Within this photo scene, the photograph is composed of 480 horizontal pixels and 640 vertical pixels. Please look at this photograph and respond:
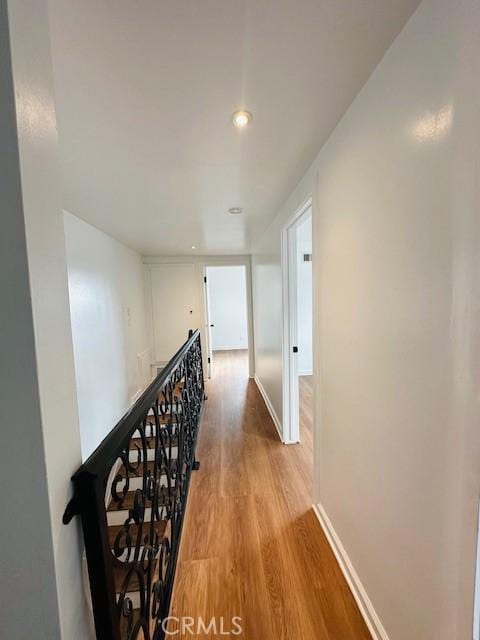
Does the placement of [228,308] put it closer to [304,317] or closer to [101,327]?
[304,317]

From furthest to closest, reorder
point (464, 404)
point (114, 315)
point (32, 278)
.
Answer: point (114, 315) → point (464, 404) → point (32, 278)

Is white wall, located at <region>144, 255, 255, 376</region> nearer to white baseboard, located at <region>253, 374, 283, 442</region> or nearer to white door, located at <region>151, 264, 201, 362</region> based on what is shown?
white door, located at <region>151, 264, 201, 362</region>

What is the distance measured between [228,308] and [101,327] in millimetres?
4837

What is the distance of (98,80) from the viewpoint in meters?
0.97

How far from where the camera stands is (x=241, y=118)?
1180 millimetres

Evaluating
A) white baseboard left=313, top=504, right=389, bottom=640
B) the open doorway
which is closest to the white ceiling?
white baseboard left=313, top=504, right=389, bottom=640

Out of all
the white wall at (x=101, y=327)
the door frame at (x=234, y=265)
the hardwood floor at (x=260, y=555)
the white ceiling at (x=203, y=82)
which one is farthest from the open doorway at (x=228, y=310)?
the white ceiling at (x=203, y=82)

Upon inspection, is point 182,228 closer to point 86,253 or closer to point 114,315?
point 86,253

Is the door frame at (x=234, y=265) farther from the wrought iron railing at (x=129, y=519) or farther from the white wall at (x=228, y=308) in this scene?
the wrought iron railing at (x=129, y=519)

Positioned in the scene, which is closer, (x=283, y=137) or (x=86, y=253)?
(x=283, y=137)

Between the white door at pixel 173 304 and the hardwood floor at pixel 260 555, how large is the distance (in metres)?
2.58

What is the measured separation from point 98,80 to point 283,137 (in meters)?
0.85

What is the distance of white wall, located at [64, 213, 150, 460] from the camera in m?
2.32

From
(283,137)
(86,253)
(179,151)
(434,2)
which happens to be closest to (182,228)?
(86,253)
